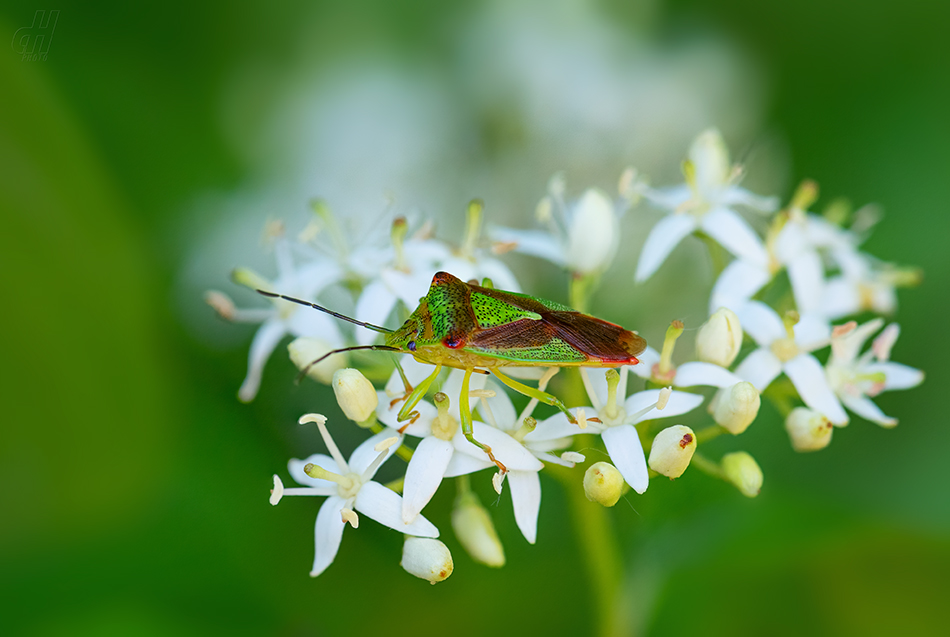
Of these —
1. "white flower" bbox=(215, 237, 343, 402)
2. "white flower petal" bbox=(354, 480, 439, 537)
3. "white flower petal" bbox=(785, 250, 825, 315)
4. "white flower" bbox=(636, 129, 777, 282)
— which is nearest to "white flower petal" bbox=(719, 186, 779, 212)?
"white flower" bbox=(636, 129, 777, 282)

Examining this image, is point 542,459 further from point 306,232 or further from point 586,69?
point 586,69

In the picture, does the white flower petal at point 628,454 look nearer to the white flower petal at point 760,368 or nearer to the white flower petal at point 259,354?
the white flower petal at point 760,368

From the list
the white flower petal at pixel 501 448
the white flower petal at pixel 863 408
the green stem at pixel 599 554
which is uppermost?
the white flower petal at pixel 863 408

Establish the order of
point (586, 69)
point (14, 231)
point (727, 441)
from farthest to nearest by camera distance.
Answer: point (586, 69) → point (727, 441) → point (14, 231)

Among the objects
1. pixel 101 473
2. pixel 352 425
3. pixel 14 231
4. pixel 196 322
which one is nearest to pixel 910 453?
pixel 352 425

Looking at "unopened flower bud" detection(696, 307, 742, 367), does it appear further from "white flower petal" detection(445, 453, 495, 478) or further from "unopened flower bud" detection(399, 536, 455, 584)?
"unopened flower bud" detection(399, 536, 455, 584)

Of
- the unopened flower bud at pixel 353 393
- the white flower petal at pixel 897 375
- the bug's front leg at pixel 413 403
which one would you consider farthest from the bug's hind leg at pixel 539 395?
the white flower petal at pixel 897 375
